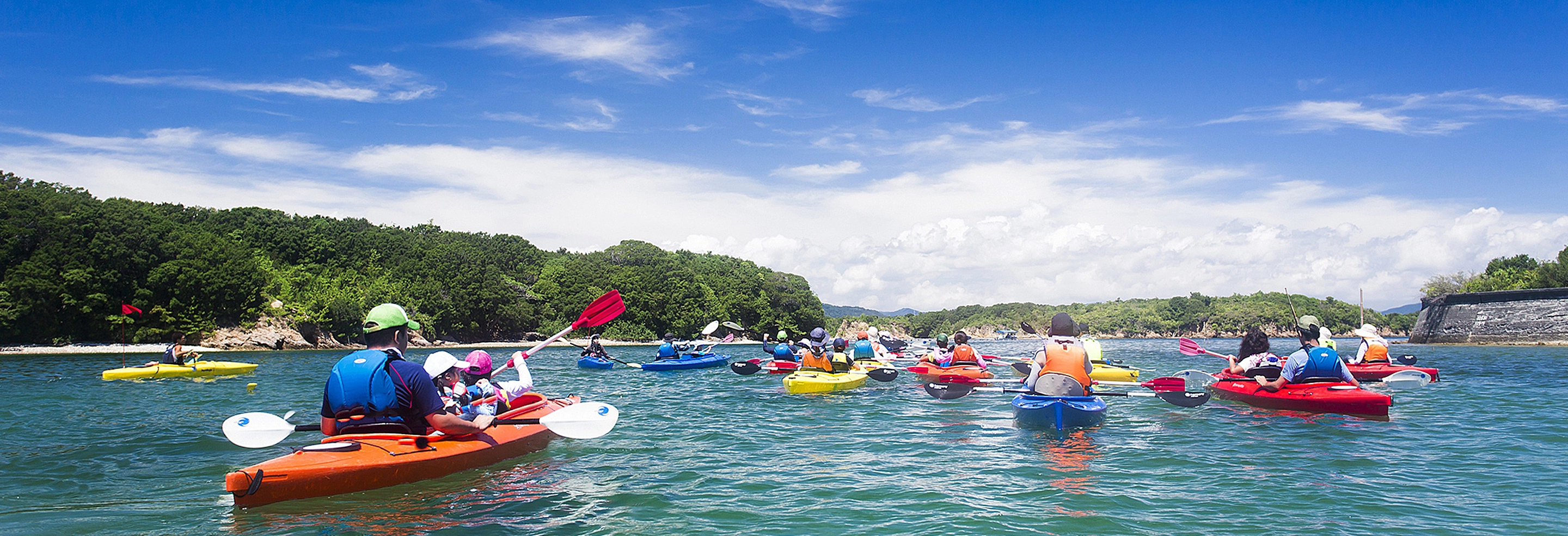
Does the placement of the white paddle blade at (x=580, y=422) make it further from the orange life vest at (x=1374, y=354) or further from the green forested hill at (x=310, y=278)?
the green forested hill at (x=310, y=278)

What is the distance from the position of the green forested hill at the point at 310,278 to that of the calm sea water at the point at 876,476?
3747 cm

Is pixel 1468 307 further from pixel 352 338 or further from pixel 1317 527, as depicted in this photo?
pixel 352 338

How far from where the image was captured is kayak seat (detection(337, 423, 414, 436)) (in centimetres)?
759

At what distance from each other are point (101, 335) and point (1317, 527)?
59.5 m

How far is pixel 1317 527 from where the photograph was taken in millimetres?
6523

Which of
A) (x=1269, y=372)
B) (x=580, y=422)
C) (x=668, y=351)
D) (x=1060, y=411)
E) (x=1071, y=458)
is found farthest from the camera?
(x=668, y=351)

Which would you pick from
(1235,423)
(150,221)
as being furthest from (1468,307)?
(150,221)

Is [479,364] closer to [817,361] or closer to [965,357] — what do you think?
[817,361]

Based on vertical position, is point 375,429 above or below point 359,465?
above

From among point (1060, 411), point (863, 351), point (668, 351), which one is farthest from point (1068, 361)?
point (668, 351)

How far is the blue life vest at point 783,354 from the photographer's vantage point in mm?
25438

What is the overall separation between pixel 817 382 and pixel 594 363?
569 inches

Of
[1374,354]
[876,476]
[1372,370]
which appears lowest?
[876,476]

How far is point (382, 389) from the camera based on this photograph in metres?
7.39
